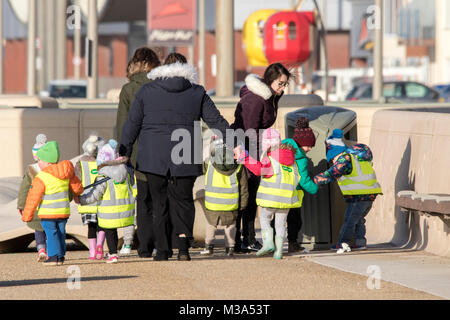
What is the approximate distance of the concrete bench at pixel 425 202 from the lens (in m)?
9.96

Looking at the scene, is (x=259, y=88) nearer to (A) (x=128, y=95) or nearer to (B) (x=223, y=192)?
(B) (x=223, y=192)

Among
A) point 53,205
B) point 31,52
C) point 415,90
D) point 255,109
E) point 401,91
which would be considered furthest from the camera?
point 31,52

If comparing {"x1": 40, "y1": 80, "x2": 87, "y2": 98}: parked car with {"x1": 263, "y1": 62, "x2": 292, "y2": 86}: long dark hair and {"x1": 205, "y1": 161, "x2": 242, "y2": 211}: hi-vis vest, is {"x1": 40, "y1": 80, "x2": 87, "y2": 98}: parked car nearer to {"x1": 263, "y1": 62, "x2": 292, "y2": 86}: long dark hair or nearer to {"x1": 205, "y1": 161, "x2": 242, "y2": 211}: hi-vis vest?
{"x1": 263, "y1": 62, "x2": 292, "y2": 86}: long dark hair

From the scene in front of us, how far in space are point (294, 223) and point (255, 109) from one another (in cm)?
106

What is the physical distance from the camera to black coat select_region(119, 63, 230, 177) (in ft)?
32.6

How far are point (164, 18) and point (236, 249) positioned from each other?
40.4 metres

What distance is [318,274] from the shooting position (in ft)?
30.1

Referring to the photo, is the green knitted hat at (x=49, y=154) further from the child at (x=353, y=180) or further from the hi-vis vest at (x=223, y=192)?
the child at (x=353, y=180)

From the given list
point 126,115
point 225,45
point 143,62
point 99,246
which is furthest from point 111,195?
point 225,45

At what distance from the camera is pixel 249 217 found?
35.8 ft

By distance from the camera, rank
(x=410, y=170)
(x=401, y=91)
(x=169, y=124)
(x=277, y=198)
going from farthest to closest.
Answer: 1. (x=401, y=91)
2. (x=410, y=170)
3. (x=277, y=198)
4. (x=169, y=124)

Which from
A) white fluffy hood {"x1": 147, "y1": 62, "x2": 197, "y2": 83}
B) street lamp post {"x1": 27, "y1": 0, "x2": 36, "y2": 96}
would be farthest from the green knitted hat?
street lamp post {"x1": 27, "y1": 0, "x2": 36, "y2": 96}

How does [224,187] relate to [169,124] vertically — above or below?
below
